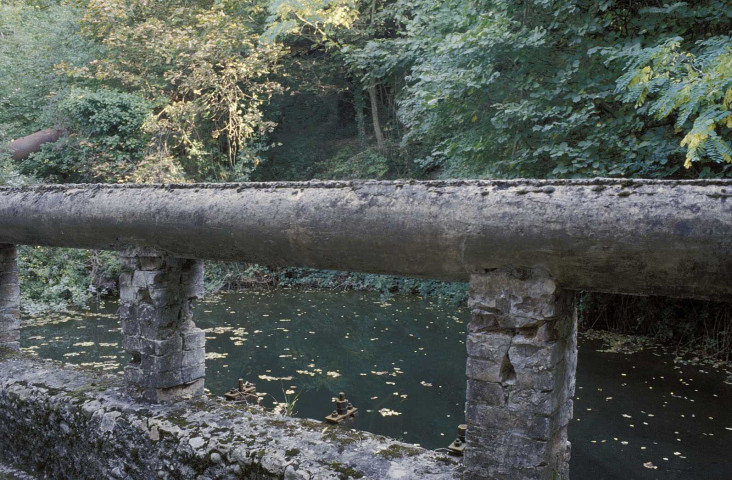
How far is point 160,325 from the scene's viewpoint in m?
4.57

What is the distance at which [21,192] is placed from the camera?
209 inches

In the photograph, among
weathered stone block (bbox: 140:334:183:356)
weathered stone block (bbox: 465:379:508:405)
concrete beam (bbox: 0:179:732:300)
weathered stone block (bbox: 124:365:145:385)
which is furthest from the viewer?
weathered stone block (bbox: 124:365:145:385)

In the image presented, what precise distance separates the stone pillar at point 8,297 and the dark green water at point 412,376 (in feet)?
6.92

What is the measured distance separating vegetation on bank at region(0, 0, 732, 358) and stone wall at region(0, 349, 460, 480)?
4.09m

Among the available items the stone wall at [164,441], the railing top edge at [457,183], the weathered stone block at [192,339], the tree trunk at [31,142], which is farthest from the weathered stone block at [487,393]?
the tree trunk at [31,142]

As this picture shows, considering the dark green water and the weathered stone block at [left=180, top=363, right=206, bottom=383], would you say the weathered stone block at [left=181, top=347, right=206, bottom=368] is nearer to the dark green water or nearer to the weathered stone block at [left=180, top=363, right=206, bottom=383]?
the weathered stone block at [left=180, top=363, right=206, bottom=383]

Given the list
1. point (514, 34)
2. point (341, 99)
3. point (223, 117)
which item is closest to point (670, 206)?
point (514, 34)

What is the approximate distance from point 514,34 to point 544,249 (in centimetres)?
701

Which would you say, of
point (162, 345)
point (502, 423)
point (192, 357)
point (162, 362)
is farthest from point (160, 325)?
point (502, 423)

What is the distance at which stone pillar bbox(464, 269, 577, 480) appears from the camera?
3098 mm

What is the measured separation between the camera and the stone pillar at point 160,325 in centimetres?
457

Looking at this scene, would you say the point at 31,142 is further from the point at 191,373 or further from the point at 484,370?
the point at 484,370

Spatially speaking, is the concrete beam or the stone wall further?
the stone wall

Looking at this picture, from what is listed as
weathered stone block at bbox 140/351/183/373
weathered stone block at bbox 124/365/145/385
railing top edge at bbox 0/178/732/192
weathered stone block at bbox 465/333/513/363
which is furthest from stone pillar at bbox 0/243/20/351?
weathered stone block at bbox 465/333/513/363
